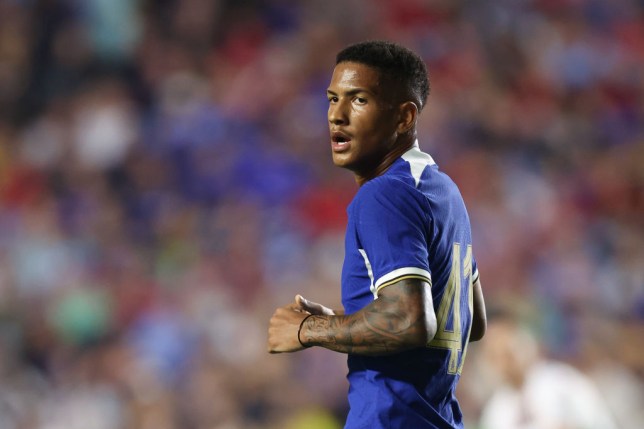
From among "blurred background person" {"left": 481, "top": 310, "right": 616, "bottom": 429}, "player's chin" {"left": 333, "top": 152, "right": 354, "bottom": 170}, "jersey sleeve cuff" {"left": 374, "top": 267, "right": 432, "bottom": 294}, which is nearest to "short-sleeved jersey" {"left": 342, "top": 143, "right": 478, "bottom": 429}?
"jersey sleeve cuff" {"left": 374, "top": 267, "right": 432, "bottom": 294}

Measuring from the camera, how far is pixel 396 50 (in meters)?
2.55

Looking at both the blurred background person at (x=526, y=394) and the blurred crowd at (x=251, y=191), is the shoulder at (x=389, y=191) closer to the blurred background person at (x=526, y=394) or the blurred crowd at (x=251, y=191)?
the blurred background person at (x=526, y=394)

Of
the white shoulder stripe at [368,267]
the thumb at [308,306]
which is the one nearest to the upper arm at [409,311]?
the white shoulder stripe at [368,267]

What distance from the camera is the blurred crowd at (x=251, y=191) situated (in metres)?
6.27

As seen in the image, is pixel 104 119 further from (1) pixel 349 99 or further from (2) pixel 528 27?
(1) pixel 349 99

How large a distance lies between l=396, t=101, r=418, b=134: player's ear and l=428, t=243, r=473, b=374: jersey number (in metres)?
0.35

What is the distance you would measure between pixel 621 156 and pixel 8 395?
5337 mm

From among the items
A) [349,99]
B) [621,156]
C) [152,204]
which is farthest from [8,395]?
[621,156]

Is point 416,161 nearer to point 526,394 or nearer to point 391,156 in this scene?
point 391,156

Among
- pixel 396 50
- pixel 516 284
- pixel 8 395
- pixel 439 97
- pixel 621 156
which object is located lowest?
pixel 8 395

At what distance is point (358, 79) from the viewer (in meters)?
2.53

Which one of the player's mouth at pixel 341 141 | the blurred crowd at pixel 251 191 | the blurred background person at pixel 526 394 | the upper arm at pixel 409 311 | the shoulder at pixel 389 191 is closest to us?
the upper arm at pixel 409 311

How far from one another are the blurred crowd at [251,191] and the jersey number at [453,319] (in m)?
3.10

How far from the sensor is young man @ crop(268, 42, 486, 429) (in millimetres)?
2264
